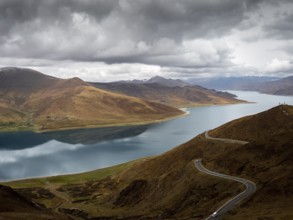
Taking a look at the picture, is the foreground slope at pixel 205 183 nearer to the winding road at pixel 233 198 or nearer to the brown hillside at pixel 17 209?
the winding road at pixel 233 198

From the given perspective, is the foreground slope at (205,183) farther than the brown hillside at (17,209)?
Yes

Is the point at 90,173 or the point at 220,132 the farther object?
the point at 90,173

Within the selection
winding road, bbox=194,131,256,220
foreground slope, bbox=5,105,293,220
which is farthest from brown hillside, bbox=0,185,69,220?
winding road, bbox=194,131,256,220

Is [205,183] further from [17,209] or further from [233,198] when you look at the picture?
[17,209]

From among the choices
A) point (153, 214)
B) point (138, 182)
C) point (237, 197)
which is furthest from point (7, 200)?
point (237, 197)

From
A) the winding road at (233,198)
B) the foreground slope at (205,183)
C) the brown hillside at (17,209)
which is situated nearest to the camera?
the winding road at (233,198)

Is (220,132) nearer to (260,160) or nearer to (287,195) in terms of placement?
(260,160)

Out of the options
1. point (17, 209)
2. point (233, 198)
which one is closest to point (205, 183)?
point (233, 198)

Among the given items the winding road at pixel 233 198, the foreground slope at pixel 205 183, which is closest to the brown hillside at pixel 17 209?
the foreground slope at pixel 205 183

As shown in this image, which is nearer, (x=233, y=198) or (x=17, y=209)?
(x=233, y=198)
